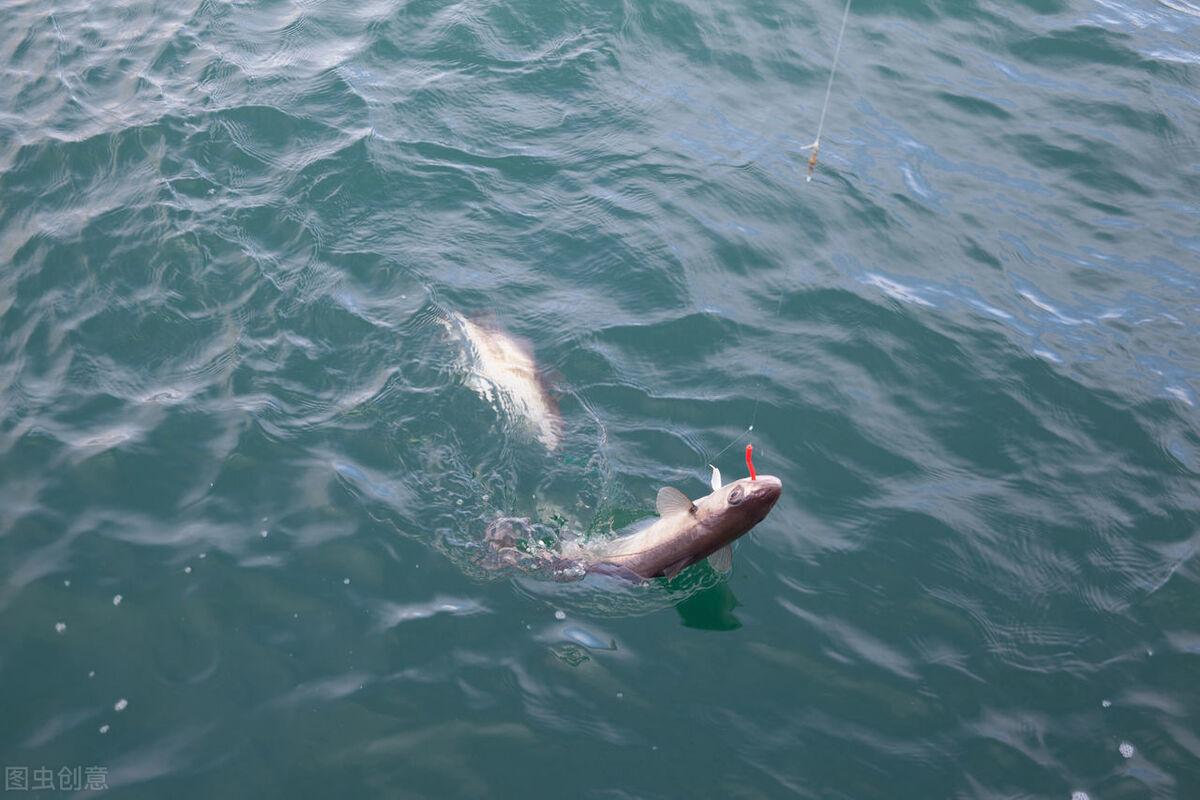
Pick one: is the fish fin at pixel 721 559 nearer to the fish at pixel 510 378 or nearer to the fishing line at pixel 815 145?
the fishing line at pixel 815 145

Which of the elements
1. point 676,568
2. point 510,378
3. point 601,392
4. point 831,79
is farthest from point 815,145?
point 676,568

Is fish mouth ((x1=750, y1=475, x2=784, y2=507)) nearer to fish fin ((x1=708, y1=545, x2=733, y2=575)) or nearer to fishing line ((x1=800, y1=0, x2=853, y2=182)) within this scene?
fish fin ((x1=708, y1=545, x2=733, y2=575))

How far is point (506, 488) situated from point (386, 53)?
5.58m

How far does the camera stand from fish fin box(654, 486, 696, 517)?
536cm

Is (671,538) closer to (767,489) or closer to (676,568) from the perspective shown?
(676,568)

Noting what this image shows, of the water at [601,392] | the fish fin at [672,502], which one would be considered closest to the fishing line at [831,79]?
the water at [601,392]

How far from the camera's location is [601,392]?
687 cm

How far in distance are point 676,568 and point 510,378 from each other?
2083 mm

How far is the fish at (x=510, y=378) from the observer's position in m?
6.66

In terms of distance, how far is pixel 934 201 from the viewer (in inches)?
330

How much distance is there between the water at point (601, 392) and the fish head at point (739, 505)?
928 millimetres

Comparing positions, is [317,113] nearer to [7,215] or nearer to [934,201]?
[7,215]

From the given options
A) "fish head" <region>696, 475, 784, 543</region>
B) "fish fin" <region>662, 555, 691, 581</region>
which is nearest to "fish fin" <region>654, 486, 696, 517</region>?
"fish head" <region>696, 475, 784, 543</region>

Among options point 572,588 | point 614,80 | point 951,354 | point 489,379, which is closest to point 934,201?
point 951,354
